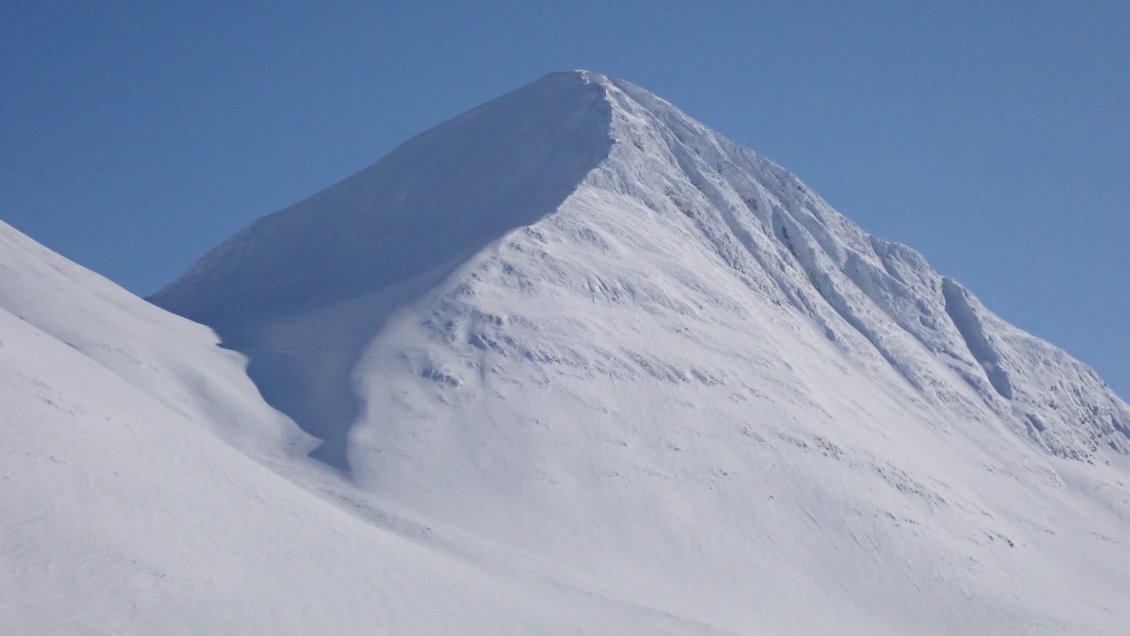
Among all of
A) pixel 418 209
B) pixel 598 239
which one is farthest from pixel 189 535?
pixel 418 209

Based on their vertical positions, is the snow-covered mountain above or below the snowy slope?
above

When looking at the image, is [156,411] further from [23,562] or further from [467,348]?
[467,348]

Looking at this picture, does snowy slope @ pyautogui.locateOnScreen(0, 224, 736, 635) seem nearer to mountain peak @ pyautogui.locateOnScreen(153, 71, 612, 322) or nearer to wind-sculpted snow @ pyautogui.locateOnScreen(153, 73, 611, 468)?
wind-sculpted snow @ pyautogui.locateOnScreen(153, 73, 611, 468)

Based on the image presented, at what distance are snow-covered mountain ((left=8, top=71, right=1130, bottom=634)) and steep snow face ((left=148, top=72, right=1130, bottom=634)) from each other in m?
0.19

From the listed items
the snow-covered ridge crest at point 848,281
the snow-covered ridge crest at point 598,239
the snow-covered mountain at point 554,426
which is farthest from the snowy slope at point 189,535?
the snow-covered ridge crest at point 848,281

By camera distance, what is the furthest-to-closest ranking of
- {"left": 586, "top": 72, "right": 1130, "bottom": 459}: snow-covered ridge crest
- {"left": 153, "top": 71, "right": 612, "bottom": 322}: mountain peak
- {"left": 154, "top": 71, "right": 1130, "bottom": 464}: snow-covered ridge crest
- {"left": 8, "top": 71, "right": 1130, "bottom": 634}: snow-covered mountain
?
1. {"left": 586, "top": 72, "right": 1130, "bottom": 459}: snow-covered ridge crest
2. {"left": 153, "top": 71, "right": 612, "bottom": 322}: mountain peak
3. {"left": 154, "top": 71, "right": 1130, "bottom": 464}: snow-covered ridge crest
4. {"left": 8, "top": 71, "right": 1130, "bottom": 634}: snow-covered mountain

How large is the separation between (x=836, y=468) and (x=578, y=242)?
18505 mm

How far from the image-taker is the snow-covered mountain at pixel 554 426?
34688 millimetres

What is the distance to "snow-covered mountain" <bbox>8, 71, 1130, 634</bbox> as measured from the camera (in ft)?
114

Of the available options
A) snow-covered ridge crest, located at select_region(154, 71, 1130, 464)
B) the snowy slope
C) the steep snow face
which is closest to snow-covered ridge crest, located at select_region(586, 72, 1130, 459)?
snow-covered ridge crest, located at select_region(154, 71, 1130, 464)

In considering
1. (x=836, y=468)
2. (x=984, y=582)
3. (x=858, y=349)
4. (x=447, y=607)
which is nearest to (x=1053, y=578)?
(x=984, y=582)

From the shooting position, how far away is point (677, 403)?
55.8m

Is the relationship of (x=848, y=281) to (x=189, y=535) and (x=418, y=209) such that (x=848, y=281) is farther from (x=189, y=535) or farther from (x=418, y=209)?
(x=189, y=535)

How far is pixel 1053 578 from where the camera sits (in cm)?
5822
